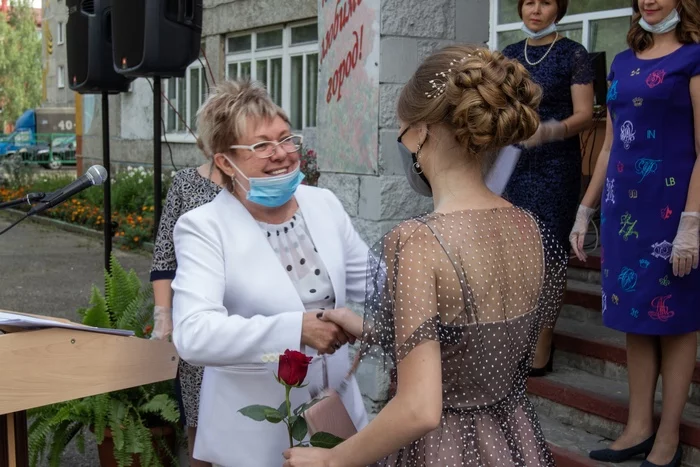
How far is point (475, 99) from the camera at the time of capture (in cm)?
194

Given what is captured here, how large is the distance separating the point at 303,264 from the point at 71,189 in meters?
0.76

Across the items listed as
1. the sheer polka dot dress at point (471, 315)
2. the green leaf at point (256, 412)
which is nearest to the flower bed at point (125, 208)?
the green leaf at point (256, 412)

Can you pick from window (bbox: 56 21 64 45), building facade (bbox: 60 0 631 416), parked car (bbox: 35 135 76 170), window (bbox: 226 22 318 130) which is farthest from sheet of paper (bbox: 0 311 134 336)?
window (bbox: 56 21 64 45)

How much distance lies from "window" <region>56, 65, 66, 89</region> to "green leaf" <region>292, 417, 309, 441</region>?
120 ft

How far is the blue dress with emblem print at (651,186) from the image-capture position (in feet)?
11.7

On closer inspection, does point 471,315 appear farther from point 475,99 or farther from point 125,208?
point 125,208

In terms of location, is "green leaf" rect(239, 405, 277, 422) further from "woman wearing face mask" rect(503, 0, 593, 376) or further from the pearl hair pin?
"woman wearing face mask" rect(503, 0, 593, 376)

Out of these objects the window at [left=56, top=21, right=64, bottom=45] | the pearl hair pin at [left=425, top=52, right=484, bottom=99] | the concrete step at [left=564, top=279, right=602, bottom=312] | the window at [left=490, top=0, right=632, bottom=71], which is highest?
the window at [left=56, top=21, right=64, bottom=45]

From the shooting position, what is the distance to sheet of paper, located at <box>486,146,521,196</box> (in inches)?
83.5

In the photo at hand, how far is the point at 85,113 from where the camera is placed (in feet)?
64.8

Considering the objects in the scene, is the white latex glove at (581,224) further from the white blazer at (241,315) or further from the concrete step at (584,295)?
the concrete step at (584,295)

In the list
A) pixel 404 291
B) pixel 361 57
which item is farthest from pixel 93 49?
pixel 404 291

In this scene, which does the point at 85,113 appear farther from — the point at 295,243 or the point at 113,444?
the point at 295,243

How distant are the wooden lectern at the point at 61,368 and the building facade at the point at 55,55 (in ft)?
79.8
